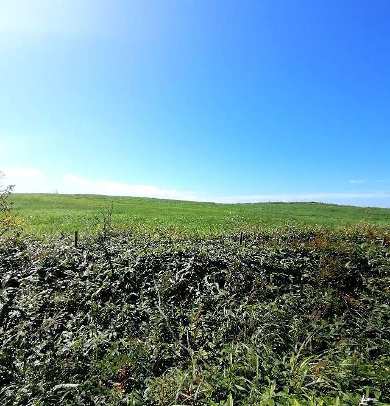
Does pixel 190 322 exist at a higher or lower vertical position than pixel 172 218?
lower

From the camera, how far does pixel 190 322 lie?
510 centimetres

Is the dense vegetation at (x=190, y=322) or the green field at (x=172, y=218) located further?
the green field at (x=172, y=218)

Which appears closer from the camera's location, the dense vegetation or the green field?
the dense vegetation

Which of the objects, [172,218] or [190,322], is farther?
[172,218]

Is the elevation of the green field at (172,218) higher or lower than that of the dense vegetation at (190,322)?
higher

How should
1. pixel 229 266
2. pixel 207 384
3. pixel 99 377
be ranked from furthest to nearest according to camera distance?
1. pixel 229 266
2. pixel 99 377
3. pixel 207 384

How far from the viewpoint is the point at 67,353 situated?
3953mm

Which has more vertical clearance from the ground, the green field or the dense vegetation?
the green field

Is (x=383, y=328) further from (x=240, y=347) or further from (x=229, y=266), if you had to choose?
(x=229, y=266)

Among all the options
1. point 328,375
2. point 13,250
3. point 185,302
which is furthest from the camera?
point 13,250

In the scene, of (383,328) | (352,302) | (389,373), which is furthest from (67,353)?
(352,302)

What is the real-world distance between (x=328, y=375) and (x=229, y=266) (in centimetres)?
376

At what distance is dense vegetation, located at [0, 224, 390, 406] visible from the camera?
308 centimetres

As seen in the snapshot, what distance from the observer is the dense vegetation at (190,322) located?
3084 millimetres
